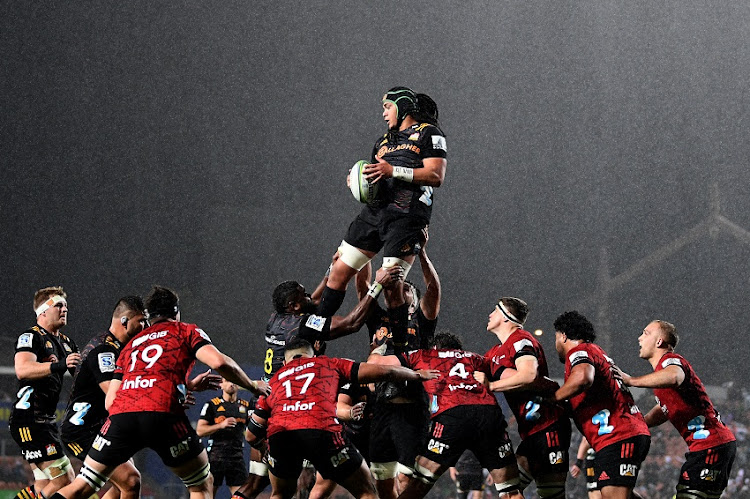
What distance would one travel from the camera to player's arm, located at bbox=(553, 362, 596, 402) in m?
6.65

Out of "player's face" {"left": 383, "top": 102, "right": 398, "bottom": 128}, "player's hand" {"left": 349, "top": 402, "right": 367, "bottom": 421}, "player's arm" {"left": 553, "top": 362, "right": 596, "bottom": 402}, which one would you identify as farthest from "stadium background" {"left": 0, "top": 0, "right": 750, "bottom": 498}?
"player's arm" {"left": 553, "top": 362, "right": 596, "bottom": 402}

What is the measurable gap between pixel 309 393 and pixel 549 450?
223cm

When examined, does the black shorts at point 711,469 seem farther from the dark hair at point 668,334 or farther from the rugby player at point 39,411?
the rugby player at point 39,411

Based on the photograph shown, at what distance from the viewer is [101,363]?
704 cm

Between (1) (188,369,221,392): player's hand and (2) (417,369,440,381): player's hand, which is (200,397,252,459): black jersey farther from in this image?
(2) (417,369,440,381): player's hand

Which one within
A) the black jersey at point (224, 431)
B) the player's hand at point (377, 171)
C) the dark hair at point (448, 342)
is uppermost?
the player's hand at point (377, 171)

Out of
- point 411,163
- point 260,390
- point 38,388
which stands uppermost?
point 411,163

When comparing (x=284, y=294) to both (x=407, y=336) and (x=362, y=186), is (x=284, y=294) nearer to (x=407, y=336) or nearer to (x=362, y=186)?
(x=407, y=336)

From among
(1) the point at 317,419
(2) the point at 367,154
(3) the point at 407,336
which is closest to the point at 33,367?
(1) the point at 317,419

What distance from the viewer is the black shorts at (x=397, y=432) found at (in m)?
7.80

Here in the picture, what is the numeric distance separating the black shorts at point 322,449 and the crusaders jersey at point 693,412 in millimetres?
2907

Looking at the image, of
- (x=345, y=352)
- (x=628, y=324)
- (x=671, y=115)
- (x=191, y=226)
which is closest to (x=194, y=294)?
(x=191, y=226)

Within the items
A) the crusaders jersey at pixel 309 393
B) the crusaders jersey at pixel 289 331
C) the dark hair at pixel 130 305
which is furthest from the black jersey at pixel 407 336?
the dark hair at pixel 130 305

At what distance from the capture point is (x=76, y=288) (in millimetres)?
23562
